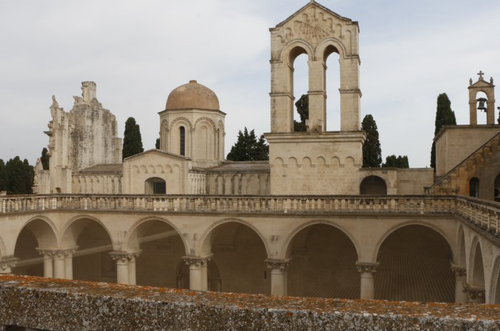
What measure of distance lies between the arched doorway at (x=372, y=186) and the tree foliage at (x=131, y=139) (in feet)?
105

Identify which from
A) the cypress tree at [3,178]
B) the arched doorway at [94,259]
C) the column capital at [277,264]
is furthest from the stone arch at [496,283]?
the cypress tree at [3,178]

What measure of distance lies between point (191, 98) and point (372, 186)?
1584 centimetres

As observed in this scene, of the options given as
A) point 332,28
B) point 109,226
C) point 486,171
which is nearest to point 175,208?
point 109,226

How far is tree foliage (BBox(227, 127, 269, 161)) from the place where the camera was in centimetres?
5397

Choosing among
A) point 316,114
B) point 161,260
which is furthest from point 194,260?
point 316,114

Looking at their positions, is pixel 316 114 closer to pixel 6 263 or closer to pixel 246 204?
pixel 246 204

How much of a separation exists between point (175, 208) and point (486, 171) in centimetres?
1409

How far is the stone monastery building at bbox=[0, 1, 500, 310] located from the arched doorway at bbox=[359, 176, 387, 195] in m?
0.06

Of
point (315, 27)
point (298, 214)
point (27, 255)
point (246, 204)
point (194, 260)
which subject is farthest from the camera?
point (27, 255)

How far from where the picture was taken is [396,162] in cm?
5284

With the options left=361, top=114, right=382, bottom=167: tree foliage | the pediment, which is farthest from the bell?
left=361, top=114, right=382, bottom=167: tree foliage

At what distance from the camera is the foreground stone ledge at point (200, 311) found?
2889 millimetres

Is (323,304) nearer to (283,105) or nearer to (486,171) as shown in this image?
(486,171)

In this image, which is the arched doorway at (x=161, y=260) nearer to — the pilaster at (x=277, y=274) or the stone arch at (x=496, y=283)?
the pilaster at (x=277, y=274)
